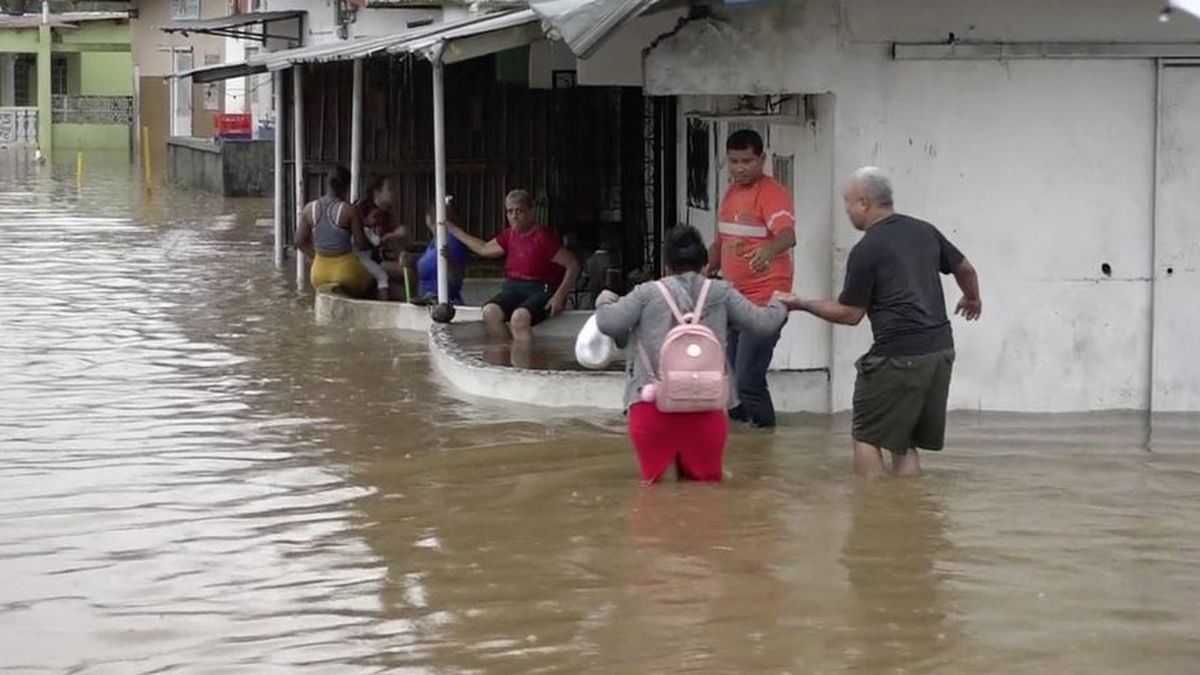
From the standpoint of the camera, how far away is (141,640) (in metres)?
7.02

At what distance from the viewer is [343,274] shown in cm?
1748

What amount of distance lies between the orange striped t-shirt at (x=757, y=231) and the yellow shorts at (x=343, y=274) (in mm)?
6992

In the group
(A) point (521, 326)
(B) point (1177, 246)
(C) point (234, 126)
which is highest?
(C) point (234, 126)

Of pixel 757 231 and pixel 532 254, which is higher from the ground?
pixel 757 231

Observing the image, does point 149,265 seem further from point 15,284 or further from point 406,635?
point 406,635

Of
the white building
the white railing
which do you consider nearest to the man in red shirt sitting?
the white building

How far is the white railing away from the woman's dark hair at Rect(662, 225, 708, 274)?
51300mm

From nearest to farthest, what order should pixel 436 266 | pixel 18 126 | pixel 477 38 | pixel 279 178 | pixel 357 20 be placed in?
1. pixel 477 38
2. pixel 436 266
3. pixel 279 178
4. pixel 357 20
5. pixel 18 126

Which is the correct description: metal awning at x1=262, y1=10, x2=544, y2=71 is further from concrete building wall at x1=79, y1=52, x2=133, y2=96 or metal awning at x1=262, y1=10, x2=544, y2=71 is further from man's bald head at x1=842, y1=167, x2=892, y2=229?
concrete building wall at x1=79, y1=52, x2=133, y2=96

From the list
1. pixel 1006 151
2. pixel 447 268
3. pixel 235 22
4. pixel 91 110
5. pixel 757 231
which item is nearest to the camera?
pixel 757 231

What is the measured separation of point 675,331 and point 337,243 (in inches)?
350

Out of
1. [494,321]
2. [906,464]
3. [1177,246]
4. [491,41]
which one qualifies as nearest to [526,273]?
[494,321]

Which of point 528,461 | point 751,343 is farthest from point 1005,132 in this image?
point 528,461

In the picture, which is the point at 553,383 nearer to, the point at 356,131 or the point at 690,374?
the point at 690,374
